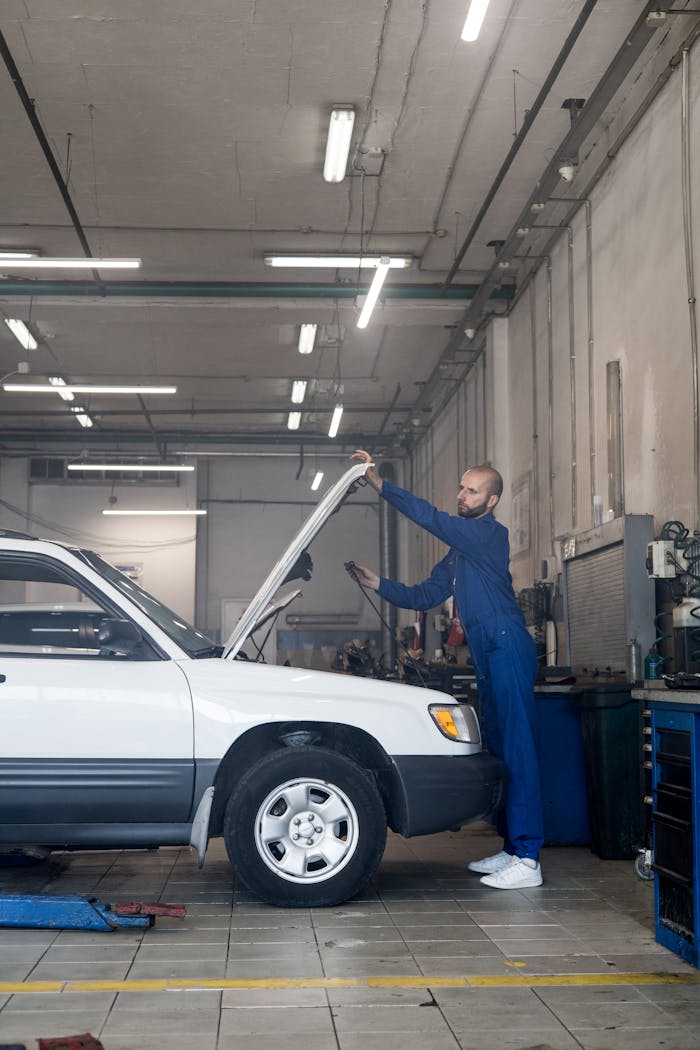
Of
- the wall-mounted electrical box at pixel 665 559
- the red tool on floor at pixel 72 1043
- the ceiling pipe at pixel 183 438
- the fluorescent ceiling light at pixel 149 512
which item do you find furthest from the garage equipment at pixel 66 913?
the ceiling pipe at pixel 183 438

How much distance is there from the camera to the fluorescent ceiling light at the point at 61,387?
625 inches

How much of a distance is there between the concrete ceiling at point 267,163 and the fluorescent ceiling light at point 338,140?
1.63 feet

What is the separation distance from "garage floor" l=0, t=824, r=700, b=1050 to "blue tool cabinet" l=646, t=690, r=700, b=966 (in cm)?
11

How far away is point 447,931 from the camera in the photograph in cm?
425

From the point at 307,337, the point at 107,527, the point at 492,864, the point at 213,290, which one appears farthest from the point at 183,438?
the point at 492,864

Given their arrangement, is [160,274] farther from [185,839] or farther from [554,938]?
[554,938]

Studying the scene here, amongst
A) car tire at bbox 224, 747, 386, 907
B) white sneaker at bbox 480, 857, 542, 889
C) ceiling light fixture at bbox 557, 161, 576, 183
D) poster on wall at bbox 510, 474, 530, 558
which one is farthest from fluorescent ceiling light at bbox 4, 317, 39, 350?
white sneaker at bbox 480, 857, 542, 889

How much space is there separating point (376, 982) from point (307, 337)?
37.7 feet

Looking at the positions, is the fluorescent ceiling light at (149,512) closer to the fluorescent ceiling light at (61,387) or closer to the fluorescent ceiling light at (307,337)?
the fluorescent ceiling light at (61,387)

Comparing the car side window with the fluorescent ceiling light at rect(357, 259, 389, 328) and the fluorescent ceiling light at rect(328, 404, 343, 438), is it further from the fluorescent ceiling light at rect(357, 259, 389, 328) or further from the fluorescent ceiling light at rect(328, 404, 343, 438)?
the fluorescent ceiling light at rect(328, 404, 343, 438)

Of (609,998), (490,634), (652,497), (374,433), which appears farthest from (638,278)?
(374,433)

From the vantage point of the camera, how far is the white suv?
14.8 feet

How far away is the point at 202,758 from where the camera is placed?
4.58 metres

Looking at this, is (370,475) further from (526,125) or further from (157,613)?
(526,125)
